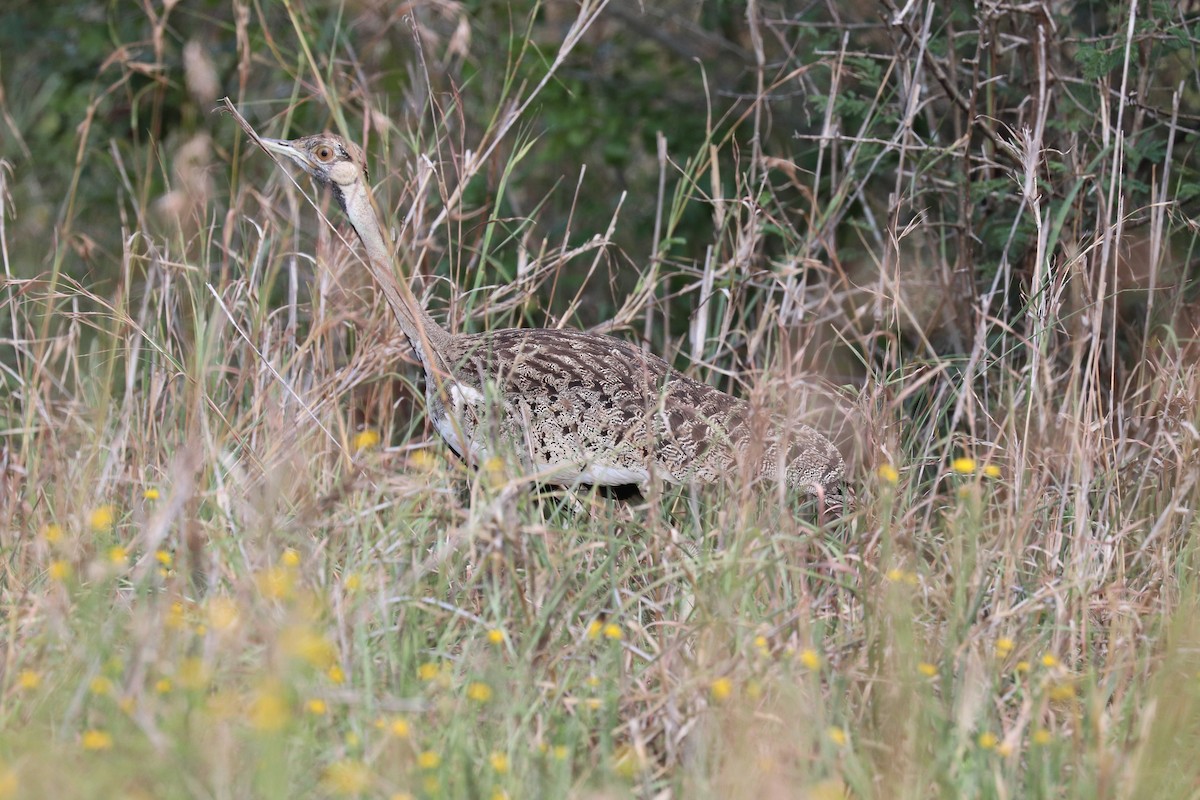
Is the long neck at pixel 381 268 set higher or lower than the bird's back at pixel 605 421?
higher

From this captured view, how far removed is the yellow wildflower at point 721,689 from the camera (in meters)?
2.49

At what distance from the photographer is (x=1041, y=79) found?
4113mm

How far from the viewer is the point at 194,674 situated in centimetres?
223

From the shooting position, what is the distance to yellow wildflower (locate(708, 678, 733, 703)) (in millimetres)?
2492

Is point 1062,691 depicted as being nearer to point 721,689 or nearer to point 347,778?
point 721,689

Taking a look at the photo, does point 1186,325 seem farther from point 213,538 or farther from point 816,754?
point 213,538

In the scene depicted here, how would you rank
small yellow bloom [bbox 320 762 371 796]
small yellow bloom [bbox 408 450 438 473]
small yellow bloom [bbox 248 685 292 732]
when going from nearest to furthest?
1. small yellow bloom [bbox 248 685 292 732]
2. small yellow bloom [bbox 320 762 371 796]
3. small yellow bloom [bbox 408 450 438 473]

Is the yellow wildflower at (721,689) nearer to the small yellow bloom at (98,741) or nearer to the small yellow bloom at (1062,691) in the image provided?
the small yellow bloom at (1062,691)

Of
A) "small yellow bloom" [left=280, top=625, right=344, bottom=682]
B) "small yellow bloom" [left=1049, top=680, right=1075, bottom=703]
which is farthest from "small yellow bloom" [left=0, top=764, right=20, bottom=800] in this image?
"small yellow bloom" [left=1049, top=680, right=1075, bottom=703]

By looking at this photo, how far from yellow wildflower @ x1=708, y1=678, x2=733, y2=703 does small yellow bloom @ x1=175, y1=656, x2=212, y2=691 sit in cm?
92

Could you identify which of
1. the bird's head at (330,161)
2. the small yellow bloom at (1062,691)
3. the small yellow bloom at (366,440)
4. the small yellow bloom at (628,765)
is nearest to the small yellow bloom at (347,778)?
the small yellow bloom at (628,765)

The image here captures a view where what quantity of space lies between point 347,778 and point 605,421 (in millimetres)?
1815

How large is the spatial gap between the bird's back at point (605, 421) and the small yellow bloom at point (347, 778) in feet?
4.67

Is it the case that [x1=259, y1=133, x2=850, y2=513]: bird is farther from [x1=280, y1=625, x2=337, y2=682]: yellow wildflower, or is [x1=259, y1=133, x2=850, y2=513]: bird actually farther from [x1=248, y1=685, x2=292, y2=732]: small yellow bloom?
[x1=248, y1=685, x2=292, y2=732]: small yellow bloom
